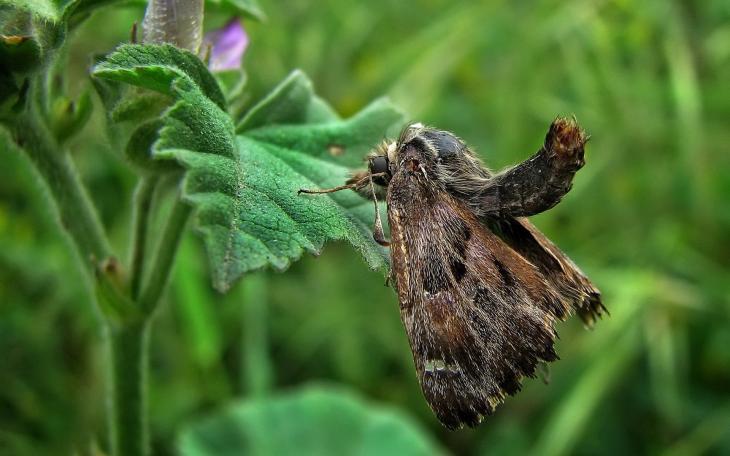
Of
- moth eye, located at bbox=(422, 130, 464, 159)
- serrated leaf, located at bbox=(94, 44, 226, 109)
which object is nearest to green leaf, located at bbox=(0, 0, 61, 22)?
serrated leaf, located at bbox=(94, 44, 226, 109)

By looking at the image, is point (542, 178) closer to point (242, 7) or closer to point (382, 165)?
point (382, 165)

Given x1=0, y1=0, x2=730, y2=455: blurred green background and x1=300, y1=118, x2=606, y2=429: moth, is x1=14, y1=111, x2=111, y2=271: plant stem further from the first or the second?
x1=0, y1=0, x2=730, y2=455: blurred green background

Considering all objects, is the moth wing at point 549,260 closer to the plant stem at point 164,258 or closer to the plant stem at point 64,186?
the plant stem at point 164,258

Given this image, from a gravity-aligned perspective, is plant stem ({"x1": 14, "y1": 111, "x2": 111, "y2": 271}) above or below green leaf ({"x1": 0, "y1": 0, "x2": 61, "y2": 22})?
below

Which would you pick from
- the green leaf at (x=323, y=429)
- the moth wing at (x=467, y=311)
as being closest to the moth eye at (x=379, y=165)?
the moth wing at (x=467, y=311)

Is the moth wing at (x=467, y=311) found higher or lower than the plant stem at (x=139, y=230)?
higher

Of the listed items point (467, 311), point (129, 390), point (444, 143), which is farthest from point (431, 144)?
point (129, 390)
